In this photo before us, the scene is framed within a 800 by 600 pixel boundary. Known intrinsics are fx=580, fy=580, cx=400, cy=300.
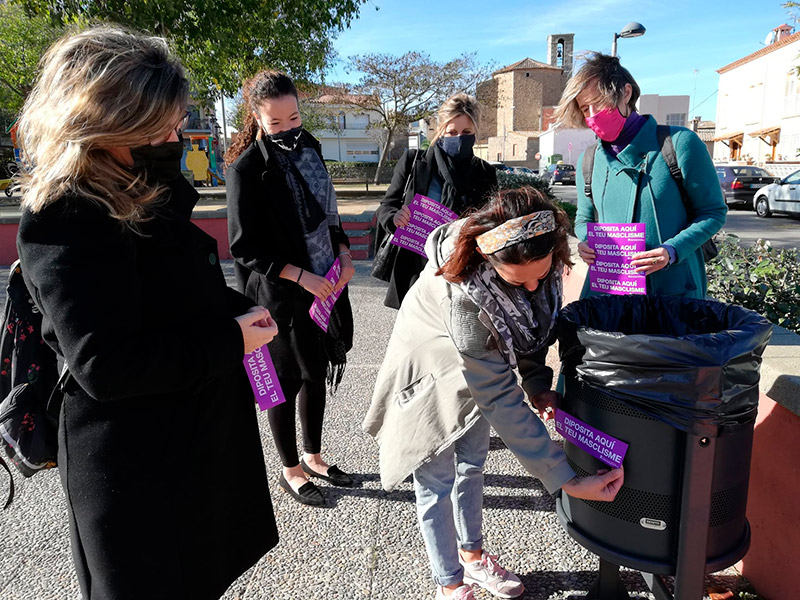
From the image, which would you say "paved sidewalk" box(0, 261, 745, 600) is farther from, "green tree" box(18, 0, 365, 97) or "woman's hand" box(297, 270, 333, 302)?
"green tree" box(18, 0, 365, 97)

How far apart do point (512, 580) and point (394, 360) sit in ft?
3.35

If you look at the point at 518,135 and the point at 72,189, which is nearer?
the point at 72,189

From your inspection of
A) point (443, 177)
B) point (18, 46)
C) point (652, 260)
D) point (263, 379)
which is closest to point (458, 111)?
point (443, 177)

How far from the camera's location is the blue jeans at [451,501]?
204 cm

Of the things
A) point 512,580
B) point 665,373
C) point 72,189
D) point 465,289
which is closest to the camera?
point 72,189

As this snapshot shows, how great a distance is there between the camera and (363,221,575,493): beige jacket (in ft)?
5.62

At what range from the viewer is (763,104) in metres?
36.7

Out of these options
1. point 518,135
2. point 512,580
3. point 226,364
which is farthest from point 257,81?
point 518,135

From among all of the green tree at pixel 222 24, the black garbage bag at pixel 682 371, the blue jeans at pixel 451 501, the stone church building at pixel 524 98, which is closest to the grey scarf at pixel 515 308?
the black garbage bag at pixel 682 371

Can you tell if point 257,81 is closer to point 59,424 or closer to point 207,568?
point 59,424

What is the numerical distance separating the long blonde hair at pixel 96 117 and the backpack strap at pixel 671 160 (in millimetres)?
1859

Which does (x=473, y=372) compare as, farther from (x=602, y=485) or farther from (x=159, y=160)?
(x=159, y=160)

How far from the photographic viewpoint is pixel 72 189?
3.83 ft

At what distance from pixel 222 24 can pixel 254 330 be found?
375 inches
